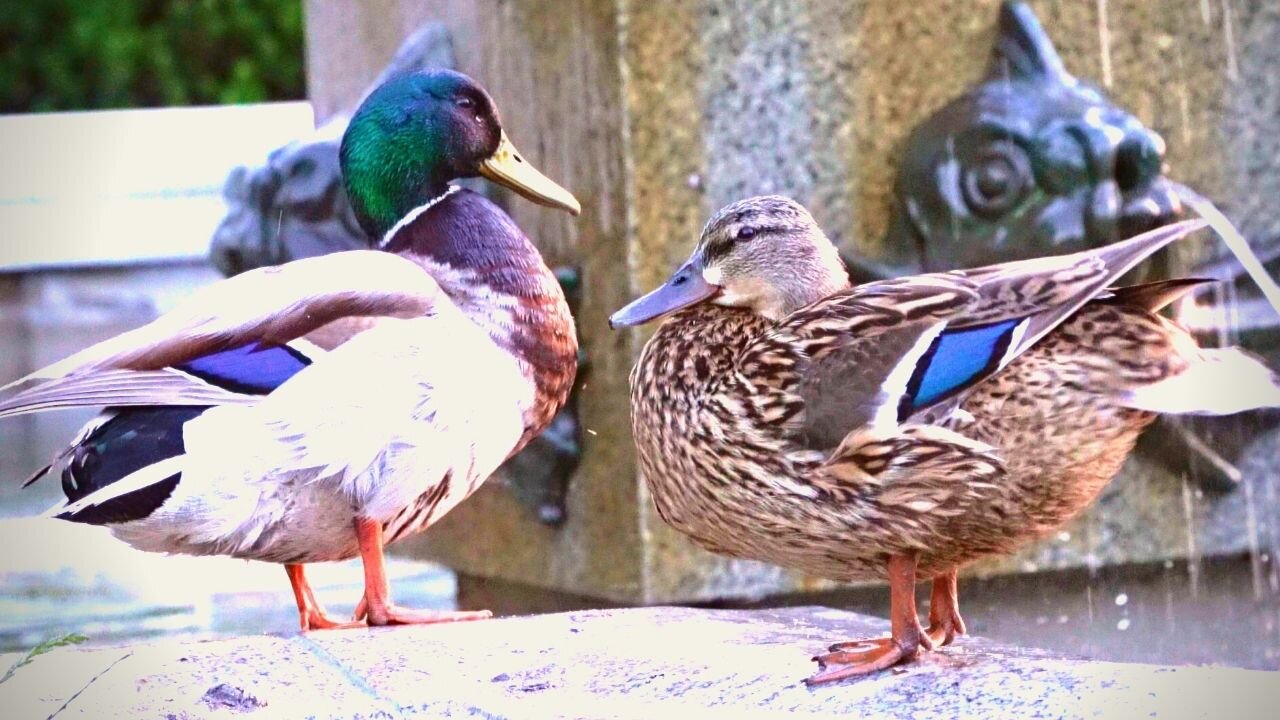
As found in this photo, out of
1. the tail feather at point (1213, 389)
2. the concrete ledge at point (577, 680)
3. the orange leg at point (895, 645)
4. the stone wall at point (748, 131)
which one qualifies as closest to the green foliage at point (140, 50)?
the stone wall at point (748, 131)

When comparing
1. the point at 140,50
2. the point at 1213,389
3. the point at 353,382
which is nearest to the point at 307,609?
the point at 353,382

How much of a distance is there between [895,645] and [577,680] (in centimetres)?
49

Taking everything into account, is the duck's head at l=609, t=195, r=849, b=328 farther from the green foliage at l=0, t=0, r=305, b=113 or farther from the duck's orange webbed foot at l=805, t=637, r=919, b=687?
the green foliage at l=0, t=0, r=305, b=113

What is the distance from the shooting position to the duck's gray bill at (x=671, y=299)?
3.04m

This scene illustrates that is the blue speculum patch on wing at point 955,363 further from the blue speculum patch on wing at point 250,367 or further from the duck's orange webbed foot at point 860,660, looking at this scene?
the blue speculum patch on wing at point 250,367

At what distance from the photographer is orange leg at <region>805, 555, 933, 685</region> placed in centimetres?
272

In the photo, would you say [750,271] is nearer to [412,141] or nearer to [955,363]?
[955,363]

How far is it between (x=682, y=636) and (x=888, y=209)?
1733mm

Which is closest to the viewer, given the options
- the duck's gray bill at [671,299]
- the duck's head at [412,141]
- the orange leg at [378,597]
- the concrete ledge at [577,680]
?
the concrete ledge at [577,680]

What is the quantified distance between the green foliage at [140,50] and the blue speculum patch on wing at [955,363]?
33.1 ft

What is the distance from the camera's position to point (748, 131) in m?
4.46

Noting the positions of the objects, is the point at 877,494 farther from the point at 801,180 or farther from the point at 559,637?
the point at 801,180

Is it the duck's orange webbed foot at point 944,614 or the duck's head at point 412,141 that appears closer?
the duck's orange webbed foot at point 944,614

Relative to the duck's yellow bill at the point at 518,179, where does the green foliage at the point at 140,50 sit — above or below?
above
